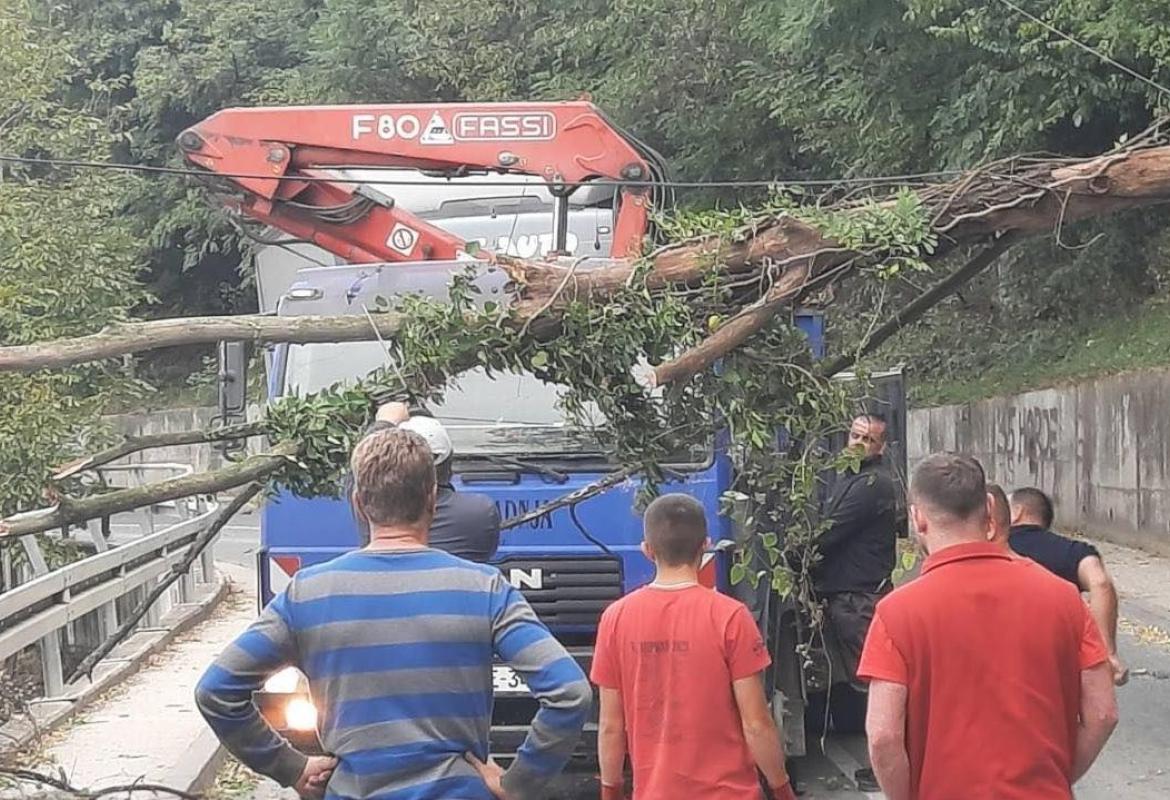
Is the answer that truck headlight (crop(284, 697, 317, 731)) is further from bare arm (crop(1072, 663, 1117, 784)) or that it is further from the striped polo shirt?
bare arm (crop(1072, 663, 1117, 784))

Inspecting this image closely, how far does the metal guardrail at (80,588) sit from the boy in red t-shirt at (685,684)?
377 cm

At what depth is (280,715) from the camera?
21.4 feet

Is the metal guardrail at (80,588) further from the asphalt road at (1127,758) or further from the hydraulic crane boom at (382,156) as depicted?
the asphalt road at (1127,758)

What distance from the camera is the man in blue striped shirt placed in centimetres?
330

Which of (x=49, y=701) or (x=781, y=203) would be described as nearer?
(x=781, y=203)

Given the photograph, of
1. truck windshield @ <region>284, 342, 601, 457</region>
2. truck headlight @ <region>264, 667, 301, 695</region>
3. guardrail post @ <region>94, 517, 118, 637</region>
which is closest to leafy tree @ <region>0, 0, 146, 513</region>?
guardrail post @ <region>94, 517, 118, 637</region>

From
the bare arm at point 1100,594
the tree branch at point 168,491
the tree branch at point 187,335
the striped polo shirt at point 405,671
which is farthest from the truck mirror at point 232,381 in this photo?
the striped polo shirt at point 405,671

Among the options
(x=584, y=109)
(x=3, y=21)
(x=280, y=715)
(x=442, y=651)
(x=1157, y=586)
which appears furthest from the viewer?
(x=3, y=21)

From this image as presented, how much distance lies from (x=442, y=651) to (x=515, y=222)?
6840mm

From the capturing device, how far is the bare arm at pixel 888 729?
12.0ft

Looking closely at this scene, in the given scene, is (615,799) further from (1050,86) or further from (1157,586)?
(1050,86)

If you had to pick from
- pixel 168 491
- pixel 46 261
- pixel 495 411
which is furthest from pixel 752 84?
pixel 168 491

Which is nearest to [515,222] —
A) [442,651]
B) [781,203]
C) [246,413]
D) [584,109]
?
[584,109]

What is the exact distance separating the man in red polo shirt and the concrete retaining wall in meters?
13.8
